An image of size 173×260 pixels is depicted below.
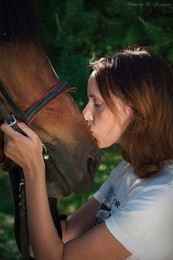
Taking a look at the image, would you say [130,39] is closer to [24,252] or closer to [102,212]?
[102,212]

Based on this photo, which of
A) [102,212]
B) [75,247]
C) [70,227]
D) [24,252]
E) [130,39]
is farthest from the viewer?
[130,39]

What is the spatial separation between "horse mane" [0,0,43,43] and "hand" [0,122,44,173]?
12.9 inches

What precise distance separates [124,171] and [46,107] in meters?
0.50

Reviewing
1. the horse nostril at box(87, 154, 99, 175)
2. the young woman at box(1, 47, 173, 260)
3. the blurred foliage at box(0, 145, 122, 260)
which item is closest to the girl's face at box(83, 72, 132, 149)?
the young woman at box(1, 47, 173, 260)

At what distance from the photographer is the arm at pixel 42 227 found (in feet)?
3.08

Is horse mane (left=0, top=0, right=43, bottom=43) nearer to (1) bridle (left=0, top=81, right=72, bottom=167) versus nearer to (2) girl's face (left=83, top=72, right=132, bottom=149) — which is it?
(1) bridle (left=0, top=81, right=72, bottom=167)

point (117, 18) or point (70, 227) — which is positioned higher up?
point (117, 18)

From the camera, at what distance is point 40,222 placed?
0.96m

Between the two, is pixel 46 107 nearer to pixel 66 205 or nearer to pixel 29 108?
pixel 29 108

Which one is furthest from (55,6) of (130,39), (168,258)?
(168,258)

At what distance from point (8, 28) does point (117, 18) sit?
1108mm

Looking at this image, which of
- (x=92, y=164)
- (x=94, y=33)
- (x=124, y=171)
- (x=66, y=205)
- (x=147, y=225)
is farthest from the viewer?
(x=66, y=205)

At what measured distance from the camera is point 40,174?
0.98 meters

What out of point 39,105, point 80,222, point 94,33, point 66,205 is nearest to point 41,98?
point 39,105
